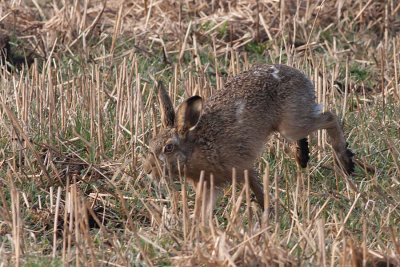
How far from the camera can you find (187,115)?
4.78 meters

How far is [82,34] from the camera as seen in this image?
788cm

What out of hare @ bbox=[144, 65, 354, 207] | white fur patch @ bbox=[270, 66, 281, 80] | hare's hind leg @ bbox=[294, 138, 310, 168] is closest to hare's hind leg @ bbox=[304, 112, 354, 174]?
hare @ bbox=[144, 65, 354, 207]

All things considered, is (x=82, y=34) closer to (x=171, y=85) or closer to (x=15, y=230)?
(x=171, y=85)

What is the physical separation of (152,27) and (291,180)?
4.14 meters

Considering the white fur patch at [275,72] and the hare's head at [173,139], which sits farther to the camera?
the white fur patch at [275,72]

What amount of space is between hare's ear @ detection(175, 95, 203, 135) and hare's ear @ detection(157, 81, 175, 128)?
9 centimetres

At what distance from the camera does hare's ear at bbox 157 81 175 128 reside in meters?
4.79

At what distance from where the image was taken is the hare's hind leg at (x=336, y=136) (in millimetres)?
5543

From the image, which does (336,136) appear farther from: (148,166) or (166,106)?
(148,166)

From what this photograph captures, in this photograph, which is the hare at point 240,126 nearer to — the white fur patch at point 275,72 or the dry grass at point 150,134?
the white fur patch at point 275,72

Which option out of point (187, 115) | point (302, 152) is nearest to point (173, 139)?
point (187, 115)

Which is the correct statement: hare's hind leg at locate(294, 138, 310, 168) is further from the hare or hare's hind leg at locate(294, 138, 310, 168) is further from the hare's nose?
the hare's nose

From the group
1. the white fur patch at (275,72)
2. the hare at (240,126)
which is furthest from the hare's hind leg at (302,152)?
the white fur patch at (275,72)

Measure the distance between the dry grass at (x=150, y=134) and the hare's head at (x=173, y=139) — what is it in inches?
6.3
